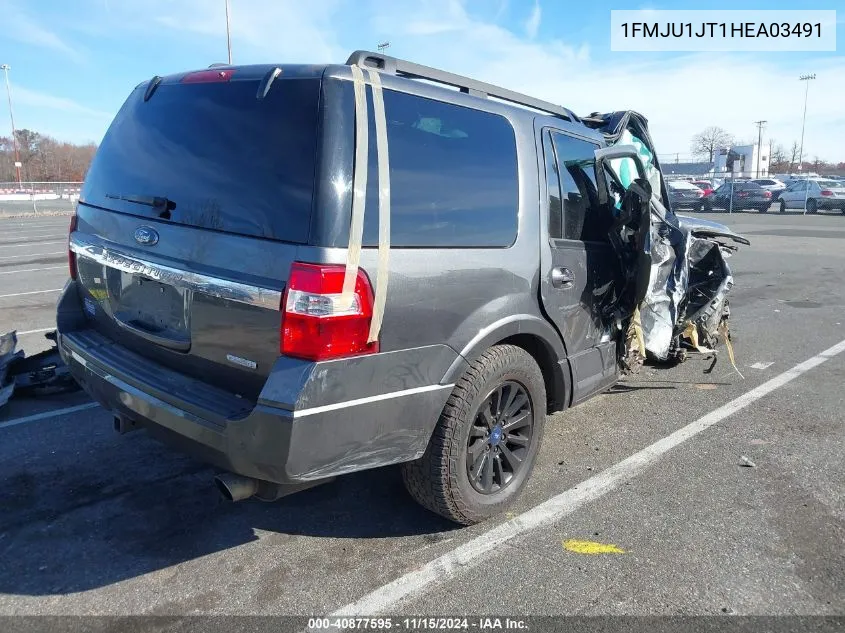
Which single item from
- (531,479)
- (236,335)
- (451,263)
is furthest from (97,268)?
(531,479)

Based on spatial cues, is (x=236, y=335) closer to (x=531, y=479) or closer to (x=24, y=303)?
(x=531, y=479)

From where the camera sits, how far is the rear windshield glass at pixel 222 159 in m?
2.52

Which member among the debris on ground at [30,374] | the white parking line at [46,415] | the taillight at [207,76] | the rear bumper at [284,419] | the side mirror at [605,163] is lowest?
the white parking line at [46,415]

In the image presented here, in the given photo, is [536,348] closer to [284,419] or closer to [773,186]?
[284,419]

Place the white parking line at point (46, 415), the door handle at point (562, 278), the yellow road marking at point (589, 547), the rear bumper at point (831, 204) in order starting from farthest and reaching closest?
the rear bumper at point (831, 204)
the white parking line at point (46, 415)
the door handle at point (562, 278)
the yellow road marking at point (589, 547)

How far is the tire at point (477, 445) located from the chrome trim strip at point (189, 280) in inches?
37.3

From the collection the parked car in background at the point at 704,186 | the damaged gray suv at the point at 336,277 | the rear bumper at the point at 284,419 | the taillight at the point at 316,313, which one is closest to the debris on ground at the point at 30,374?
the damaged gray suv at the point at 336,277

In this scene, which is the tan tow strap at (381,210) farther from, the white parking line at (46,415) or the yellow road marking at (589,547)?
the white parking line at (46,415)

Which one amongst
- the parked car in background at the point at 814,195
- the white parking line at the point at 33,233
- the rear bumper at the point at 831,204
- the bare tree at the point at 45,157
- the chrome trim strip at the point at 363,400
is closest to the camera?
the chrome trim strip at the point at 363,400

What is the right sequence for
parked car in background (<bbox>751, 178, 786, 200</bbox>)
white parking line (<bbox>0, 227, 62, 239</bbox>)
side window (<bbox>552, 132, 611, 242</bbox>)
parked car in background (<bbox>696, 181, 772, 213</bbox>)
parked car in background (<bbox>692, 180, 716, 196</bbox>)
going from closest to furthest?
side window (<bbox>552, 132, 611, 242</bbox>) → white parking line (<bbox>0, 227, 62, 239</bbox>) → parked car in background (<bbox>696, 181, 772, 213</bbox>) → parked car in background (<bbox>751, 178, 786, 200</bbox>) → parked car in background (<bbox>692, 180, 716, 196</bbox>)

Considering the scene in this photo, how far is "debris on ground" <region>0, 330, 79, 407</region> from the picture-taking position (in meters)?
4.85

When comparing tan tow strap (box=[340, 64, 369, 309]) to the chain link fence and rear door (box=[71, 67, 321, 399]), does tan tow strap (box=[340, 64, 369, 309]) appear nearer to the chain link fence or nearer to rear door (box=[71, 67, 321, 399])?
rear door (box=[71, 67, 321, 399])

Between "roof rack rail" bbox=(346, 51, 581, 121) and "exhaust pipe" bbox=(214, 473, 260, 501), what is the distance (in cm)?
176

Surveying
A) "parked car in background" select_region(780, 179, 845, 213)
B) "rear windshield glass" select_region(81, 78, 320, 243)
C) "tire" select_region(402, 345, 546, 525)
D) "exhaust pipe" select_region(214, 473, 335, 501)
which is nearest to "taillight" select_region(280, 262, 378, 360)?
"rear windshield glass" select_region(81, 78, 320, 243)
